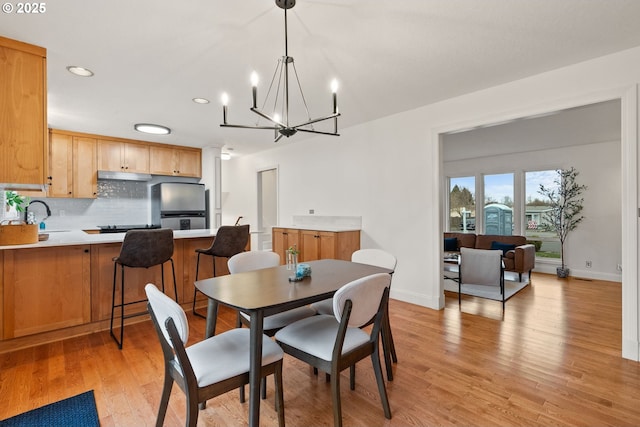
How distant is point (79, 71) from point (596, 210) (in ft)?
24.2

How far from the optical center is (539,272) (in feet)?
19.2

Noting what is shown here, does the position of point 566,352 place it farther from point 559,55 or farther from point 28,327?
point 28,327

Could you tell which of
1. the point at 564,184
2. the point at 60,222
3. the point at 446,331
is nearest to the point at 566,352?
the point at 446,331

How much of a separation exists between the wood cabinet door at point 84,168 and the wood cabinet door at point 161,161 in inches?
32.3

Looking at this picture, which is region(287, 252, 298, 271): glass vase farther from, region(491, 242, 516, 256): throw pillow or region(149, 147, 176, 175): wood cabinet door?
region(491, 242, 516, 256): throw pillow

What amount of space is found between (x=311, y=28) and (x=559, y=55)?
2.01 m

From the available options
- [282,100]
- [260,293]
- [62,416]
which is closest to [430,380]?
[260,293]

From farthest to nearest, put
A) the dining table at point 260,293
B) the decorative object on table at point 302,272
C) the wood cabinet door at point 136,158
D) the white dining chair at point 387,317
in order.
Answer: the wood cabinet door at point 136,158, the white dining chair at point 387,317, the decorative object on table at point 302,272, the dining table at point 260,293

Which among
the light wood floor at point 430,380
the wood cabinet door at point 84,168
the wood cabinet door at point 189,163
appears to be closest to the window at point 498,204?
the light wood floor at point 430,380

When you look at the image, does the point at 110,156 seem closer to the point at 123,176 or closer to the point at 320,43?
the point at 123,176

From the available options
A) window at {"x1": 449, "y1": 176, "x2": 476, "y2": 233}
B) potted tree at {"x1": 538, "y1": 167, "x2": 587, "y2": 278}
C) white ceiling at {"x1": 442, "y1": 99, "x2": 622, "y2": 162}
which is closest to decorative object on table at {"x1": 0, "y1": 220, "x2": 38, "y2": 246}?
white ceiling at {"x1": 442, "y1": 99, "x2": 622, "y2": 162}

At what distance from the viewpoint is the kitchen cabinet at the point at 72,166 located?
183 inches

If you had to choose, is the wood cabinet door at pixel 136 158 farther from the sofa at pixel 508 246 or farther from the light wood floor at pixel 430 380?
the sofa at pixel 508 246

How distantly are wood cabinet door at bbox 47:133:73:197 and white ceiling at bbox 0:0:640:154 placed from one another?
1501mm
